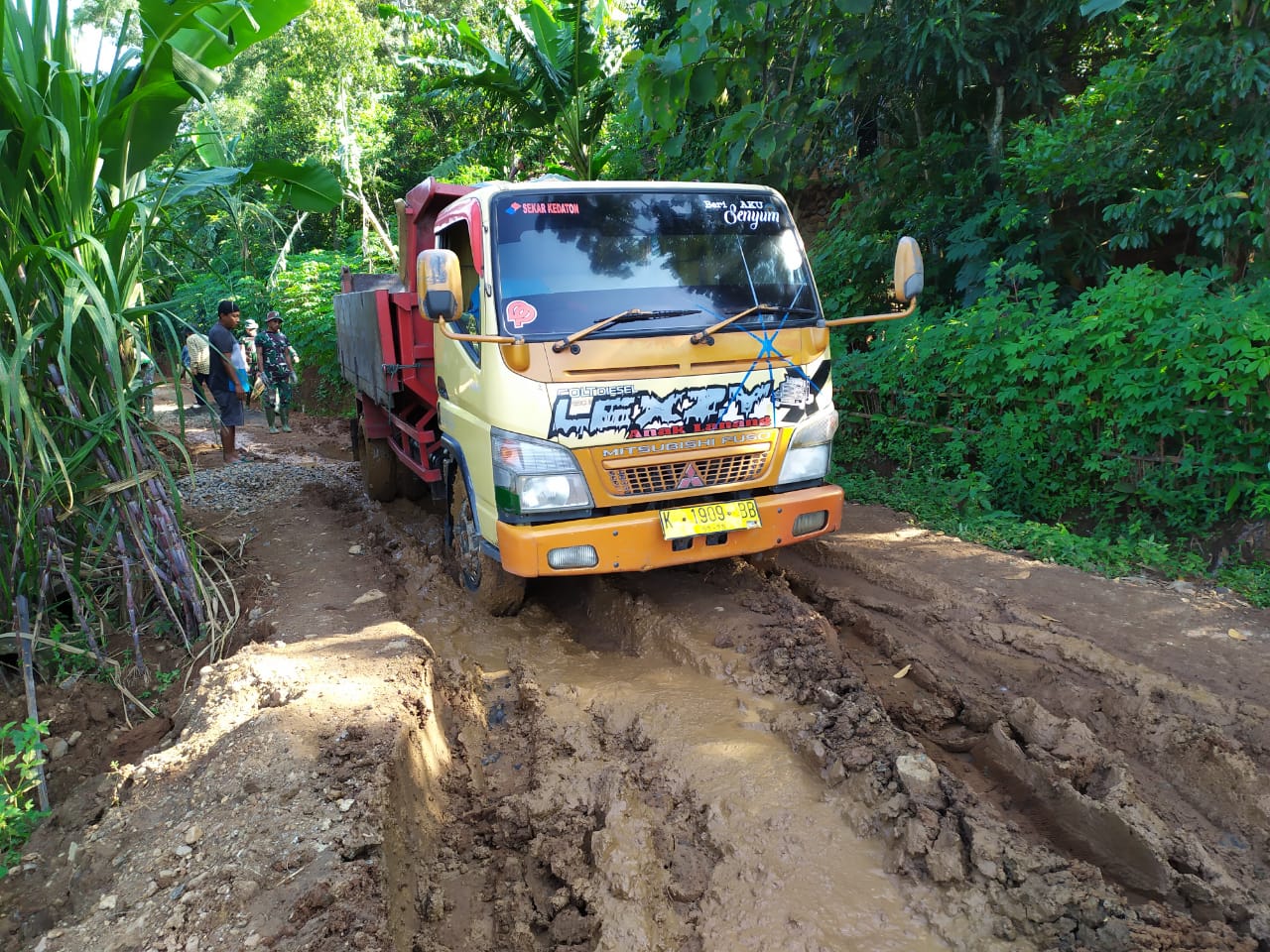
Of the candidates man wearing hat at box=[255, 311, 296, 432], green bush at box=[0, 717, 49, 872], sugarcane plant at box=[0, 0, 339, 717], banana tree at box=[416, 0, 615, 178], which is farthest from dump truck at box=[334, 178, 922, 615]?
man wearing hat at box=[255, 311, 296, 432]

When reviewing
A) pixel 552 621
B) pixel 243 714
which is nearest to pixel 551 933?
pixel 243 714

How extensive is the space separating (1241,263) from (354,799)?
269 inches

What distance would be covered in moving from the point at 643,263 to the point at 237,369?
6.09 m

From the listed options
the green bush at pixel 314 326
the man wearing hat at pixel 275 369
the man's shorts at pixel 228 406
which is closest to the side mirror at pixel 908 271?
the man's shorts at pixel 228 406

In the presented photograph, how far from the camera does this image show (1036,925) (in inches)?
89.2

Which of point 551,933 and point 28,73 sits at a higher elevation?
point 28,73

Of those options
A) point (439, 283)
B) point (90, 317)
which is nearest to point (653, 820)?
point (439, 283)

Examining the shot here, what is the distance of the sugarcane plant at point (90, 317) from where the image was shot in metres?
3.32

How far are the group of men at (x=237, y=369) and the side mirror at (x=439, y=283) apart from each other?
281cm

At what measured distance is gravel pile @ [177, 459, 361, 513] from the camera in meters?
6.94

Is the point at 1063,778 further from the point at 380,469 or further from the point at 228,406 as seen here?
the point at 228,406

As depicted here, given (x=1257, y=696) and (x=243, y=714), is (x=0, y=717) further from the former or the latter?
(x=1257, y=696)

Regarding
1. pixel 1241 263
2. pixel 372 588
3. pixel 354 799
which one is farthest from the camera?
pixel 1241 263

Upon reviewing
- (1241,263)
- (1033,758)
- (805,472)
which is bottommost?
(1033,758)
